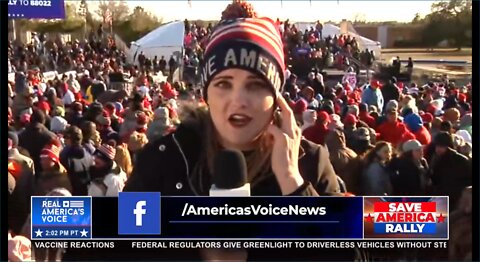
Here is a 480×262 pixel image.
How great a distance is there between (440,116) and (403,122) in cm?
21

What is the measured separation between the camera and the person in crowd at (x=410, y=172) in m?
4.11

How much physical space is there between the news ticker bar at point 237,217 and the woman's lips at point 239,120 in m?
0.39

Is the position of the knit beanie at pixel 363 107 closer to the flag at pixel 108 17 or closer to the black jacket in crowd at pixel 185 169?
the black jacket in crowd at pixel 185 169

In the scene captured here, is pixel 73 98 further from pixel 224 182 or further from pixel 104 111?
pixel 224 182

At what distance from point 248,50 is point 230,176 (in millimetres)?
672

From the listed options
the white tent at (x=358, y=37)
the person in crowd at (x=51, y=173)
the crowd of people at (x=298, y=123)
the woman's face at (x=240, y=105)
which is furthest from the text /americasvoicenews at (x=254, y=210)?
the white tent at (x=358, y=37)

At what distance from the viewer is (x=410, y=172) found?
4117 mm

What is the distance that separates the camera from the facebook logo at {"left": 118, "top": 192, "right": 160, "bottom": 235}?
413 centimetres

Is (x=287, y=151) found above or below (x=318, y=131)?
below

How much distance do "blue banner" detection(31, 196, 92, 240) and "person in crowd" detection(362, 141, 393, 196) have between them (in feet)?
4.87

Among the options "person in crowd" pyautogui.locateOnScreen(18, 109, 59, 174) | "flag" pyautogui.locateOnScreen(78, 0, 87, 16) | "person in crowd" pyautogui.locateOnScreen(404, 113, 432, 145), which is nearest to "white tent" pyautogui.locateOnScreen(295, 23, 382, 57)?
"person in crowd" pyautogui.locateOnScreen(404, 113, 432, 145)

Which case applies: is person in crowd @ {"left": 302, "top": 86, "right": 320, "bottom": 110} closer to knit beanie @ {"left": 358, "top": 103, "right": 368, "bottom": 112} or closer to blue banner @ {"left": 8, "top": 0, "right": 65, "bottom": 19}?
knit beanie @ {"left": 358, "top": 103, "right": 368, "bottom": 112}

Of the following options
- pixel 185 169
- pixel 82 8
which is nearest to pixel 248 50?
pixel 185 169

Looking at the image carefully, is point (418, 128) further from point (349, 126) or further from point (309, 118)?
point (309, 118)
